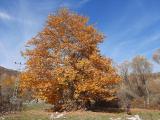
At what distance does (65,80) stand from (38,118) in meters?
8.04

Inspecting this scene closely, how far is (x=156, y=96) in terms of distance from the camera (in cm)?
5731

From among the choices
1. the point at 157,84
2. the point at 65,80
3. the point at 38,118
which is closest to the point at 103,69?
the point at 65,80

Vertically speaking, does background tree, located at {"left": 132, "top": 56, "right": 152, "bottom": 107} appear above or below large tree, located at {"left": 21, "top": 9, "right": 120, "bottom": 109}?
above

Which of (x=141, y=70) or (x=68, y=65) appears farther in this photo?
(x=141, y=70)

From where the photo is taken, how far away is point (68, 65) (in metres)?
31.5

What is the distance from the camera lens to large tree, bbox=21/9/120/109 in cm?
3069

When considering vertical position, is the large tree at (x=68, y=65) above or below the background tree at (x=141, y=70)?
below

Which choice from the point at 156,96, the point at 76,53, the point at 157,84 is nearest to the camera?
the point at 76,53

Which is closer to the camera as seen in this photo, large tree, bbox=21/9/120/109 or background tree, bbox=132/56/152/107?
large tree, bbox=21/9/120/109

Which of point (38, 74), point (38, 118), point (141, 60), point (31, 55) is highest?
point (141, 60)

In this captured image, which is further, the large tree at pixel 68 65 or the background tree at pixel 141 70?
the background tree at pixel 141 70

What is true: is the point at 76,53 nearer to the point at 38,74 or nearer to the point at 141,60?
the point at 38,74

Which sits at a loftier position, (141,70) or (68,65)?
(141,70)

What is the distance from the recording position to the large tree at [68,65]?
30.7m
